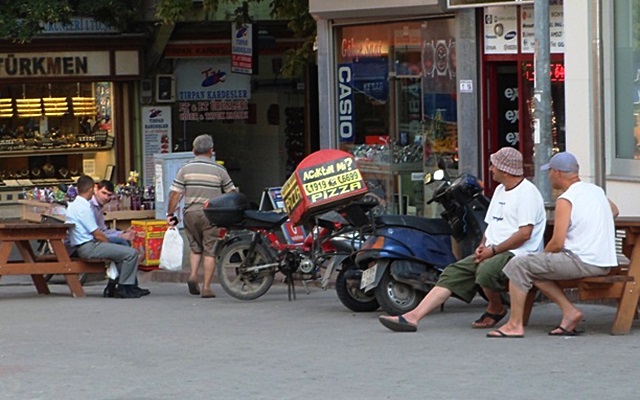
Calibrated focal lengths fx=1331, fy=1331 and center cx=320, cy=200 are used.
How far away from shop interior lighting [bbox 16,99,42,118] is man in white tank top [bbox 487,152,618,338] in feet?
44.2

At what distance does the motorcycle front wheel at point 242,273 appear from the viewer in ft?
42.2

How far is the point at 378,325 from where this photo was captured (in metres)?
11.0

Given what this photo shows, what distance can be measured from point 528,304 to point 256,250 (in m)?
3.25

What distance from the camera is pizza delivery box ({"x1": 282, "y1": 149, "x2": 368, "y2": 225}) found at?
11.7m

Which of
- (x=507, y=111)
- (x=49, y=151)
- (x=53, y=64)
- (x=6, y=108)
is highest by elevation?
(x=53, y=64)

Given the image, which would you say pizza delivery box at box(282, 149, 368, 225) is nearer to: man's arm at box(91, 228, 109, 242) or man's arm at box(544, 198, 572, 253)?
man's arm at box(544, 198, 572, 253)

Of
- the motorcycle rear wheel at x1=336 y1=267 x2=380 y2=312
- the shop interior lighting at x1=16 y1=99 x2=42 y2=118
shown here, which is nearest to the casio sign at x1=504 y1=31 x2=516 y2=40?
the motorcycle rear wheel at x1=336 y1=267 x2=380 y2=312

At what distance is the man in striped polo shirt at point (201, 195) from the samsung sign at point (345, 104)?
13.3 feet

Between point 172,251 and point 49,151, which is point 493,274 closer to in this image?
point 172,251

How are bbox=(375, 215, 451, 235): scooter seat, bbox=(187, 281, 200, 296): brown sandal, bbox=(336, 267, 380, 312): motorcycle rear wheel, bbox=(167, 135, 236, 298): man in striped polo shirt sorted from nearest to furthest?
bbox=(375, 215, 451, 235): scooter seat < bbox=(336, 267, 380, 312): motorcycle rear wheel < bbox=(167, 135, 236, 298): man in striped polo shirt < bbox=(187, 281, 200, 296): brown sandal

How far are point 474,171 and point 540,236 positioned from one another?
5.27 metres

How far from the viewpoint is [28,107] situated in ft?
71.5

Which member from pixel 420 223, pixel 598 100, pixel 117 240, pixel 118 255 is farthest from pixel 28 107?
pixel 420 223

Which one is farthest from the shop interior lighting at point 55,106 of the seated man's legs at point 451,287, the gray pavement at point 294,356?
the seated man's legs at point 451,287
